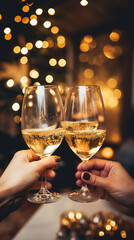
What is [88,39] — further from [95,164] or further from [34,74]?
[95,164]

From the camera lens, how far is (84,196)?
36.0 inches

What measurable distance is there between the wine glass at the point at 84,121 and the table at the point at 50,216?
2.0 inches

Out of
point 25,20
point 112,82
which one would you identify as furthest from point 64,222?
point 112,82

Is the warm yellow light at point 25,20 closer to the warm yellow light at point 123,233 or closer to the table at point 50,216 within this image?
the table at point 50,216

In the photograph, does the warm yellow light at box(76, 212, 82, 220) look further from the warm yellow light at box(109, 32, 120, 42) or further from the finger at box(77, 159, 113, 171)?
the warm yellow light at box(109, 32, 120, 42)

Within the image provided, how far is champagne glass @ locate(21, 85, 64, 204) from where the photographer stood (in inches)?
31.6

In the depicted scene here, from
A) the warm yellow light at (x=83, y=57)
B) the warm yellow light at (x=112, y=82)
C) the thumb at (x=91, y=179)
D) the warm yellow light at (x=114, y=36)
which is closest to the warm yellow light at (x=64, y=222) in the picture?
the thumb at (x=91, y=179)

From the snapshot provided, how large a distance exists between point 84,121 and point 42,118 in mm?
196

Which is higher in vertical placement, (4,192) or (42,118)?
(42,118)

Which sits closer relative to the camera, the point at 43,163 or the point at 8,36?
the point at 43,163

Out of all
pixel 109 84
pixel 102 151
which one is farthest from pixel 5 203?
pixel 109 84

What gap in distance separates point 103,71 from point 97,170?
4.04 meters

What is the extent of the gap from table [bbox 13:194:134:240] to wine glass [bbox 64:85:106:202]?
5cm

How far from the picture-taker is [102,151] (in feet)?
15.2
